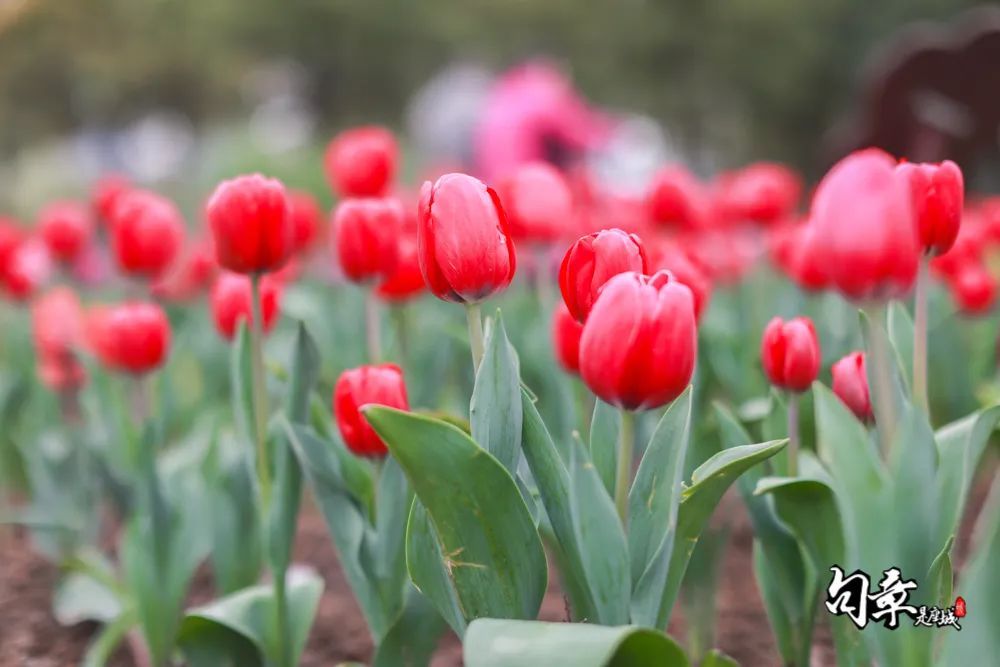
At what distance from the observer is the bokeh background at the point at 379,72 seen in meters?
11.2

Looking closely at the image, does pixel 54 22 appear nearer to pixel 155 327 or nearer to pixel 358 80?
pixel 358 80

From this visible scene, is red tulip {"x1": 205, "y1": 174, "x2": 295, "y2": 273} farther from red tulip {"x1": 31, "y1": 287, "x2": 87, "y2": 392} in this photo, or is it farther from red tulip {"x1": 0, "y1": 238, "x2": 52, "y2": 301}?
red tulip {"x1": 0, "y1": 238, "x2": 52, "y2": 301}

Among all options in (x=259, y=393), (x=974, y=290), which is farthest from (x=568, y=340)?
(x=974, y=290)

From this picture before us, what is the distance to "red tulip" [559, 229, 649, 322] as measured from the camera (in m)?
0.98

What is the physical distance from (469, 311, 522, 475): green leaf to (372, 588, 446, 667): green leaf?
1.04ft

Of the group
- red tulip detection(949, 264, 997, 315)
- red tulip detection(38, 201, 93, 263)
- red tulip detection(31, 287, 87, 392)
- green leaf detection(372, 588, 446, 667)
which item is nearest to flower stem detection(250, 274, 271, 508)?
green leaf detection(372, 588, 446, 667)

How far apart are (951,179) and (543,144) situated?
197 inches

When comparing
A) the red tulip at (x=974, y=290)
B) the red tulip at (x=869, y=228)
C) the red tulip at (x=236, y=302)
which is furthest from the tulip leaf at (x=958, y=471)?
the red tulip at (x=974, y=290)

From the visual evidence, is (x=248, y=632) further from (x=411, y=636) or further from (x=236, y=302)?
(x=236, y=302)

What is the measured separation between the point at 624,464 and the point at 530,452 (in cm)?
11

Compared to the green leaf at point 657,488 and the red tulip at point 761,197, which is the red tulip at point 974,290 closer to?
the red tulip at point 761,197

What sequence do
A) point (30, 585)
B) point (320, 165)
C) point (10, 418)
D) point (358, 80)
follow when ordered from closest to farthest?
point (30, 585) < point (10, 418) < point (320, 165) < point (358, 80)

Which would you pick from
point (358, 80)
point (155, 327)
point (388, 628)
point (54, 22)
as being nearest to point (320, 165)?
point (155, 327)

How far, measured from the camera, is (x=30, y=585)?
2.06 m
